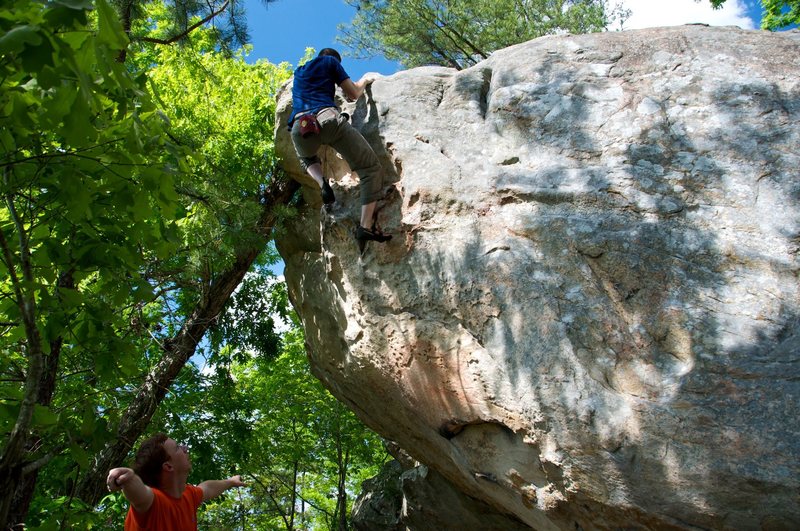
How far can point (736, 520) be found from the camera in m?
4.05

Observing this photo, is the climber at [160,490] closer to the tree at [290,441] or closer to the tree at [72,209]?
the tree at [72,209]

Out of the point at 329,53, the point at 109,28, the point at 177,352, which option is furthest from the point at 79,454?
the point at 177,352

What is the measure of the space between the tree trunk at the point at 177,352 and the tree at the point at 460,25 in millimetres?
6844

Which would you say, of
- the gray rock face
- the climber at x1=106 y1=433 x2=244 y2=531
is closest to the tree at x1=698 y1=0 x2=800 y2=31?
the gray rock face

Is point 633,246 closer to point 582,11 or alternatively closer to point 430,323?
point 430,323

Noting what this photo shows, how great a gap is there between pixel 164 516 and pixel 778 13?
14.5 metres

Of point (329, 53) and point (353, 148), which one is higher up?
point (329, 53)

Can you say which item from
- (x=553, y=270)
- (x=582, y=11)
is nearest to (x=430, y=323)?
(x=553, y=270)

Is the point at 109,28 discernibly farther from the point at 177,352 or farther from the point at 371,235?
the point at 177,352

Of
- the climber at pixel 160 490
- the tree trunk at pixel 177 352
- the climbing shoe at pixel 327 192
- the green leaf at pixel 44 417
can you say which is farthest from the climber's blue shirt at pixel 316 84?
the green leaf at pixel 44 417

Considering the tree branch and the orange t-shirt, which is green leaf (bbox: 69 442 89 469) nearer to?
the orange t-shirt

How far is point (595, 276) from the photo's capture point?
4.80m

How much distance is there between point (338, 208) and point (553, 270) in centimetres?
233

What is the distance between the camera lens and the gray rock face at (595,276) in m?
4.20
